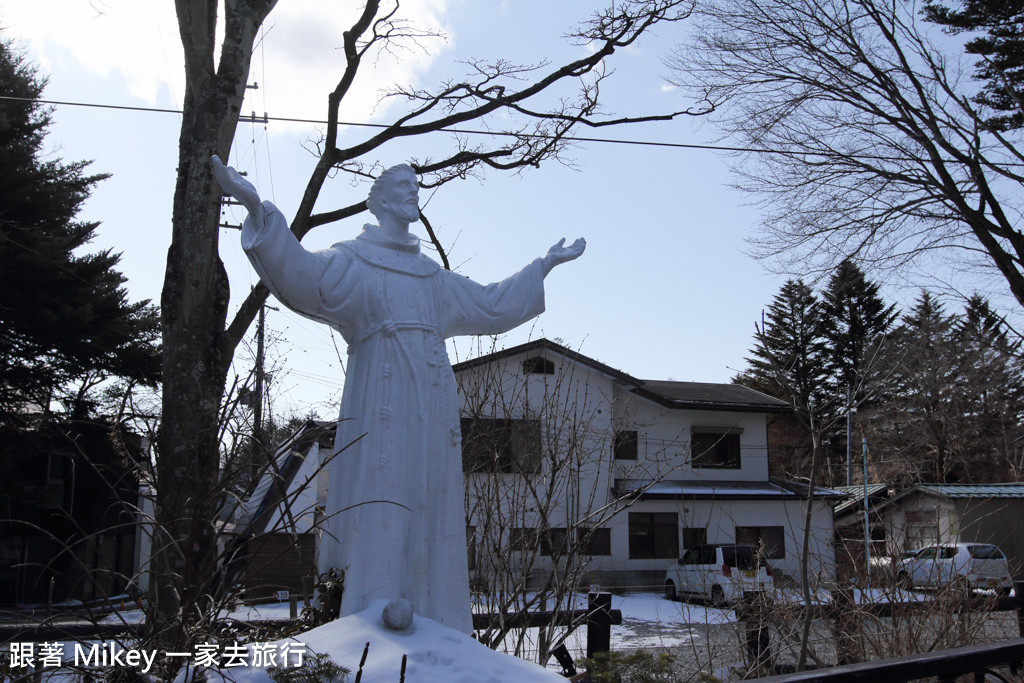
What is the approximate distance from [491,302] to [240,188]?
4.09ft

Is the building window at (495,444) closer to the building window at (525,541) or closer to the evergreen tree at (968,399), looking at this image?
the building window at (525,541)

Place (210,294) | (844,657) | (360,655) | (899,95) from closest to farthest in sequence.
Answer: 1. (360,655)
2. (844,657)
3. (210,294)
4. (899,95)

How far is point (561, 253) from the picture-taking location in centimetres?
406

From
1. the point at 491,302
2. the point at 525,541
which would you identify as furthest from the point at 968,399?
the point at 491,302

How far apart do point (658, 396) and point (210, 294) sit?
1770cm

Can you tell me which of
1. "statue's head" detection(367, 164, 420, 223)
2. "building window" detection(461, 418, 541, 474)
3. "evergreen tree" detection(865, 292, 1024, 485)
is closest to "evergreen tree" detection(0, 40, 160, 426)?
"building window" detection(461, 418, 541, 474)

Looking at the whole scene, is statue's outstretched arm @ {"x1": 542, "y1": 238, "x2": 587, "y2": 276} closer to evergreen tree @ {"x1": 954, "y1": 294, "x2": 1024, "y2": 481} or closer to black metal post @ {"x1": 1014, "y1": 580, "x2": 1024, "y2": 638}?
black metal post @ {"x1": 1014, "y1": 580, "x2": 1024, "y2": 638}

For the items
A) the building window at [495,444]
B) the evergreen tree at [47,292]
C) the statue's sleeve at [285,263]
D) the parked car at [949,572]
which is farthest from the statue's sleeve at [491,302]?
the evergreen tree at [47,292]

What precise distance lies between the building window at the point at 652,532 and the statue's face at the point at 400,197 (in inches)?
811

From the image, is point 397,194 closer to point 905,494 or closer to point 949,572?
point 949,572

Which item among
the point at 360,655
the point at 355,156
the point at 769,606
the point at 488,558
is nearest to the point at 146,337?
the point at 355,156

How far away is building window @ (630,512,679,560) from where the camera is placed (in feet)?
76.1

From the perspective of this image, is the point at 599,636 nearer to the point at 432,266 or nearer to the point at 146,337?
the point at 432,266

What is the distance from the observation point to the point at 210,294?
6.97 m
